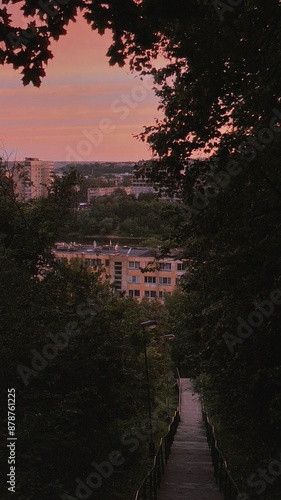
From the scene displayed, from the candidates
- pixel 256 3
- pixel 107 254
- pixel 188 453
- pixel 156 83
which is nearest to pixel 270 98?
pixel 256 3

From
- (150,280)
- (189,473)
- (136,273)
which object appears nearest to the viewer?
Result: (189,473)

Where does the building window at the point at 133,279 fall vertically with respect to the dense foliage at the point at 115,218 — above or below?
below

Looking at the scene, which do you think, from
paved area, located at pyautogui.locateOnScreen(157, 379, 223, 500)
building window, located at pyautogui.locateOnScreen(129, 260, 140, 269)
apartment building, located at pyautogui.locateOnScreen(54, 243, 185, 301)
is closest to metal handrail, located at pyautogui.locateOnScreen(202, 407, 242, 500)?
paved area, located at pyautogui.locateOnScreen(157, 379, 223, 500)

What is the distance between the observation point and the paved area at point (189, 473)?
491 inches

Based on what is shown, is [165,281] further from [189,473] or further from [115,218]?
[189,473]

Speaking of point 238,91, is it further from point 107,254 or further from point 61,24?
point 107,254

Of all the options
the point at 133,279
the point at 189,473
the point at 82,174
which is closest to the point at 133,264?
the point at 133,279

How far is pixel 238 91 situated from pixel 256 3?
4.04ft

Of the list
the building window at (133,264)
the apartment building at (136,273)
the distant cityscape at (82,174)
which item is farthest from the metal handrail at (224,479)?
the building window at (133,264)

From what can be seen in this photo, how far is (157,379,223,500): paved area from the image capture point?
40.9 feet

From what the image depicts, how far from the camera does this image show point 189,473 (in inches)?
602

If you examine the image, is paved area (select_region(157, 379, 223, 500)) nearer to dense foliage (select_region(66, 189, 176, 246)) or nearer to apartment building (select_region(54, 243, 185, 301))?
dense foliage (select_region(66, 189, 176, 246))

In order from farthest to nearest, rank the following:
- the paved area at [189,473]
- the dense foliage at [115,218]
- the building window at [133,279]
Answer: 1. the building window at [133,279]
2. the dense foliage at [115,218]
3. the paved area at [189,473]

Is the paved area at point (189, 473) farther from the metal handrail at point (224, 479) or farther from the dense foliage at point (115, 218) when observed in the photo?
the dense foliage at point (115, 218)
